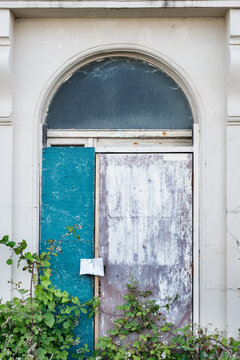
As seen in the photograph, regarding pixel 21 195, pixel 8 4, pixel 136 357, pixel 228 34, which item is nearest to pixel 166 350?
pixel 136 357

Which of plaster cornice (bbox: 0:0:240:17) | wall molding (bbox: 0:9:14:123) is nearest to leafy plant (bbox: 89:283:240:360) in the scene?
wall molding (bbox: 0:9:14:123)

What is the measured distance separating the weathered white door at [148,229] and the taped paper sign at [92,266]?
0.08 meters

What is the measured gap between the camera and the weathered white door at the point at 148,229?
5473mm

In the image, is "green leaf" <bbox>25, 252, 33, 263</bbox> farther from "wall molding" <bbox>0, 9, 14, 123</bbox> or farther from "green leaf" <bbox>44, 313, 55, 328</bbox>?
"wall molding" <bbox>0, 9, 14, 123</bbox>

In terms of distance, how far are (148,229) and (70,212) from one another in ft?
2.55

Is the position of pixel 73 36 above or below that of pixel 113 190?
above

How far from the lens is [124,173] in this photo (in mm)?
5535

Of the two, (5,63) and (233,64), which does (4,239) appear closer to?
(5,63)

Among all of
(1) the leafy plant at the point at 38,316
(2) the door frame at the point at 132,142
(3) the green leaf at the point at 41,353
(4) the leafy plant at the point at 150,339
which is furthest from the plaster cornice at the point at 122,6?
(3) the green leaf at the point at 41,353

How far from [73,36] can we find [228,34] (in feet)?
4.91

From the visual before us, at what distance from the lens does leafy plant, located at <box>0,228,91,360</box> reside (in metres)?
4.99

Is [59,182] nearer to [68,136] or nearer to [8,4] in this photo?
[68,136]

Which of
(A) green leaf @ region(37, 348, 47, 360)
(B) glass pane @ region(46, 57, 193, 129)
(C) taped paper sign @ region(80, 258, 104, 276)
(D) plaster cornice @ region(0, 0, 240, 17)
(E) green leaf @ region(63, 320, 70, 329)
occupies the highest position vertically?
(D) plaster cornice @ region(0, 0, 240, 17)

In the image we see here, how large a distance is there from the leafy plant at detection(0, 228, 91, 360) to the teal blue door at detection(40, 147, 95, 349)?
0.32 feet
